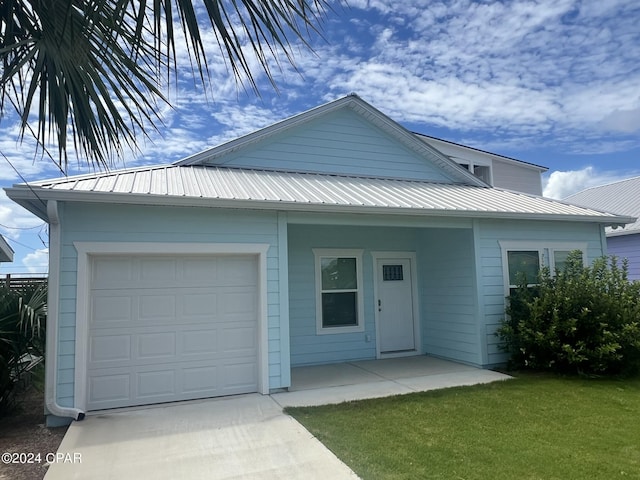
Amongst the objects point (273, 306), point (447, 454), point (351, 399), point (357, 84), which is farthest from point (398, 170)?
point (447, 454)

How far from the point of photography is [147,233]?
6.10m

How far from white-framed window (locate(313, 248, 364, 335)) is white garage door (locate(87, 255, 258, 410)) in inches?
93.5

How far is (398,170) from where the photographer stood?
9930 mm

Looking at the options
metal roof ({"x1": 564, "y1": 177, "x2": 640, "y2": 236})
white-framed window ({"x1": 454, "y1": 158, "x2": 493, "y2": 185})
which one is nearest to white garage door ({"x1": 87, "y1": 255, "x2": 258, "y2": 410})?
white-framed window ({"x1": 454, "y1": 158, "x2": 493, "y2": 185})

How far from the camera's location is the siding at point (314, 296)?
8.68m

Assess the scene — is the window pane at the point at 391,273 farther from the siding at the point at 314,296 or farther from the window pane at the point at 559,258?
the window pane at the point at 559,258

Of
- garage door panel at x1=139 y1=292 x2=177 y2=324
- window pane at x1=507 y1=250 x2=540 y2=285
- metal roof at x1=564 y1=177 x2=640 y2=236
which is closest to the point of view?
garage door panel at x1=139 y1=292 x2=177 y2=324

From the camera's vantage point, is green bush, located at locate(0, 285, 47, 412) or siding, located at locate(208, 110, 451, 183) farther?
siding, located at locate(208, 110, 451, 183)

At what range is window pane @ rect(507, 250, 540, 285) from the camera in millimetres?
8398

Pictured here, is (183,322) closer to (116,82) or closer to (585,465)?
(116,82)

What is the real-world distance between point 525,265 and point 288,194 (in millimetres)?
5011

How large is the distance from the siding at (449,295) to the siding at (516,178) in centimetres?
973

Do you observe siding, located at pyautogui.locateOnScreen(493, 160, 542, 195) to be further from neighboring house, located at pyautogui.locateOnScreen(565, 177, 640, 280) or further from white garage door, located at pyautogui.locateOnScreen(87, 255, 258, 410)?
white garage door, located at pyautogui.locateOnScreen(87, 255, 258, 410)

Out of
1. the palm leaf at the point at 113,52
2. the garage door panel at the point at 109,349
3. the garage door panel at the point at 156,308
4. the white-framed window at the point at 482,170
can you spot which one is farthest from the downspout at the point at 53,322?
the white-framed window at the point at 482,170
